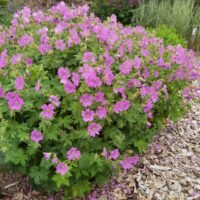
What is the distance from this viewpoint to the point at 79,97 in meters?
2.40

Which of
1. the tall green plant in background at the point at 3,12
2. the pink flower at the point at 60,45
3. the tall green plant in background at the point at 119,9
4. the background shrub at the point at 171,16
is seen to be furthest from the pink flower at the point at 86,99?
the tall green plant in background at the point at 119,9

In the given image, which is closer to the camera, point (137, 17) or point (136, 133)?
point (136, 133)

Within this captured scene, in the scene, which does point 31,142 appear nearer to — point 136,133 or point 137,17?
point 136,133

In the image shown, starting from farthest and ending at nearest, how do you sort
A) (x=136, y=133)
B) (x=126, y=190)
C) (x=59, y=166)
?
(x=126, y=190), (x=136, y=133), (x=59, y=166)

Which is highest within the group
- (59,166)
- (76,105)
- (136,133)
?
(76,105)

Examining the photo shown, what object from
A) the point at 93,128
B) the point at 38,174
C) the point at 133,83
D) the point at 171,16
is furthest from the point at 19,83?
the point at 171,16

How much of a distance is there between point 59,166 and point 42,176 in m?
0.32

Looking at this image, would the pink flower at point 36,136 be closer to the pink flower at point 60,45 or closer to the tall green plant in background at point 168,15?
the pink flower at point 60,45

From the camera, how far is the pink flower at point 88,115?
2.28 m

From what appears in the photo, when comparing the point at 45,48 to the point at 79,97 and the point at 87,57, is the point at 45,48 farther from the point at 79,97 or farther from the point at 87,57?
the point at 79,97

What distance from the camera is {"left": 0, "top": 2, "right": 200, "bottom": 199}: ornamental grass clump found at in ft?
7.68

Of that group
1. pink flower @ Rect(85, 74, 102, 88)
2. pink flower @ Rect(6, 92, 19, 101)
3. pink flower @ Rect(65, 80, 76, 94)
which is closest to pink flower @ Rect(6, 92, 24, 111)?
pink flower @ Rect(6, 92, 19, 101)

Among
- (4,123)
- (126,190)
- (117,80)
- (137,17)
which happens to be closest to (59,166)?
(4,123)

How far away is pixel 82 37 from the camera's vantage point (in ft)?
9.67
